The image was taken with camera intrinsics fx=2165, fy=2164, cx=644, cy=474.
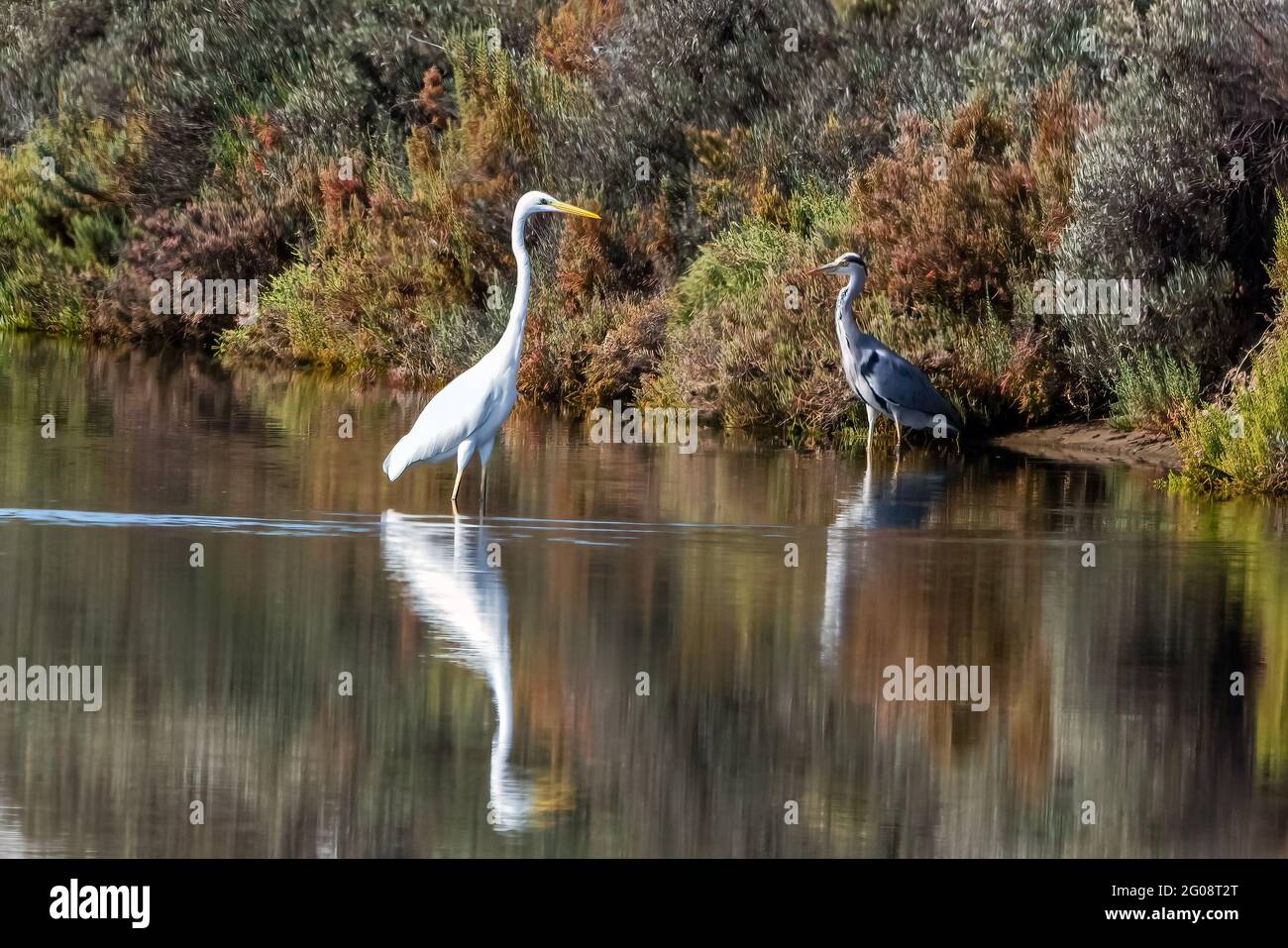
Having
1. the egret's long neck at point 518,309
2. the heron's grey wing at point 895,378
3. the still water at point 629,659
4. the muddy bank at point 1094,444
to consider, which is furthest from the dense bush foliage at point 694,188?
the egret's long neck at point 518,309

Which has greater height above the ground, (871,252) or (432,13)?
(432,13)

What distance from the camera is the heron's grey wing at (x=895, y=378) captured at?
18.4m

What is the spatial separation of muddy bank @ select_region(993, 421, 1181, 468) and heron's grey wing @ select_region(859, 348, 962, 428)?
1417mm

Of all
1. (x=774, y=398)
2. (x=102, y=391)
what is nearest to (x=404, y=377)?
(x=102, y=391)

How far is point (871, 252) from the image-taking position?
69.6 feet

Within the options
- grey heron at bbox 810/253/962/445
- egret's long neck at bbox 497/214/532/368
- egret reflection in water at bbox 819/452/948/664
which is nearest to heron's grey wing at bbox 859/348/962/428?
grey heron at bbox 810/253/962/445

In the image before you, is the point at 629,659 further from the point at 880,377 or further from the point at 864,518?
the point at 880,377

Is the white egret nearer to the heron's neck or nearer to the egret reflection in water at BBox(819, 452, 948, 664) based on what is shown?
the egret reflection in water at BBox(819, 452, 948, 664)

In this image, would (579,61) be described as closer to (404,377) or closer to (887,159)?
(404,377)

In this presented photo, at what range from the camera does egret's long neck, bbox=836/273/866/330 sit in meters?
18.8

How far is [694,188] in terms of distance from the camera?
25.2 meters

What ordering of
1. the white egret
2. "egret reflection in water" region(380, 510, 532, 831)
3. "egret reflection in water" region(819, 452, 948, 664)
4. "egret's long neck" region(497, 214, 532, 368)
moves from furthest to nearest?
"egret's long neck" region(497, 214, 532, 368), the white egret, "egret reflection in water" region(819, 452, 948, 664), "egret reflection in water" region(380, 510, 532, 831)

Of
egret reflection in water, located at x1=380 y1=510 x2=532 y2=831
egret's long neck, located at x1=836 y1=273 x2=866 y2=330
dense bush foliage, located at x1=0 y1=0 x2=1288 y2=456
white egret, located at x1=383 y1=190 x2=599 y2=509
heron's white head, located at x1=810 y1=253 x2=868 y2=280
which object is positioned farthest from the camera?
dense bush foliage, located at x1=0 y1=0 x2=1288 y2=456
